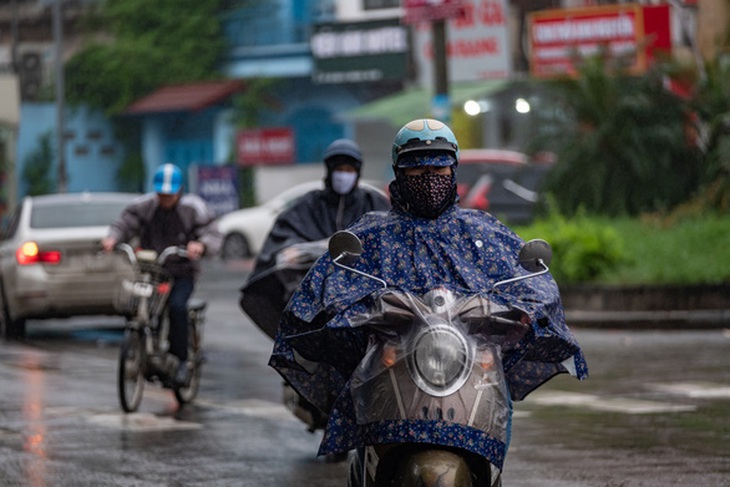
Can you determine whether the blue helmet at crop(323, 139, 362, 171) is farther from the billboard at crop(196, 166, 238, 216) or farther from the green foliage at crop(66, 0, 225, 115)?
the green foliage at crop(66, 0, 225, 115)

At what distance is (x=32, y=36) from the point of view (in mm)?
54688

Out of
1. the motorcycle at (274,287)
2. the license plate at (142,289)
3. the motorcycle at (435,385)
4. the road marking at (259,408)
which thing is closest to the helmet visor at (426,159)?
the motorcycle at (435,385)

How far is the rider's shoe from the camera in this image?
12.4 m

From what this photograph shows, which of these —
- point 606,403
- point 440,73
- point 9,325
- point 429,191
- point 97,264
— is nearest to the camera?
point 429,191

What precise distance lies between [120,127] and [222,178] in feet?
34.7

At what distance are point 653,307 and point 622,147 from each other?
13.1 ft

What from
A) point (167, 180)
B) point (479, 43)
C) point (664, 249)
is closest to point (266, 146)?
point (479, 43)

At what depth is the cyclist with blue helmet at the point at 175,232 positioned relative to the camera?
12.5 m

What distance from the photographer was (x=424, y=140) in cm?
643

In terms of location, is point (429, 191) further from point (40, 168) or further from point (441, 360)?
point (40, 168)

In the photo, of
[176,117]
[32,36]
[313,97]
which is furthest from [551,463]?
[32,36]

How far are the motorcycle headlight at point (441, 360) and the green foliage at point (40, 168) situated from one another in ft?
150

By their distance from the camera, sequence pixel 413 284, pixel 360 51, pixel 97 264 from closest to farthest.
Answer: pixel 413 284, pixel 97 264, pixel 360 51

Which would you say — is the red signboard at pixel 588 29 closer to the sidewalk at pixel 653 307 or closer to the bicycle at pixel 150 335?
the sidewalk at pixel 653 307
